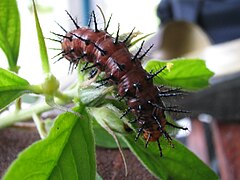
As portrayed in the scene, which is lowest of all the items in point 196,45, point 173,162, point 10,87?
point 196,45

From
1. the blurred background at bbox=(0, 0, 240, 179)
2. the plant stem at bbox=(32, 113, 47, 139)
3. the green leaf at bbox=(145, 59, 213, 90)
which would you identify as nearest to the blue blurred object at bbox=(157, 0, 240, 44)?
the blurred background at bbox=(0, 0, 240, 179)

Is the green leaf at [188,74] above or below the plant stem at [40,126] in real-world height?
below

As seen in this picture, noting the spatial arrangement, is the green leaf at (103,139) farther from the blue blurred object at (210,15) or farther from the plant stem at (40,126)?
the blue blurred object at (210,15)

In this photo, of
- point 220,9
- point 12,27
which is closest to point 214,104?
point 12,27

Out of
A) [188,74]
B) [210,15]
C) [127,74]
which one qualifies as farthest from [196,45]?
[127,74]

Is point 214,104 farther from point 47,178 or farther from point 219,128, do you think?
point 47,178

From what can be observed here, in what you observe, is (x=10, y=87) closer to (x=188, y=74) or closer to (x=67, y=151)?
(x=67, y=151)

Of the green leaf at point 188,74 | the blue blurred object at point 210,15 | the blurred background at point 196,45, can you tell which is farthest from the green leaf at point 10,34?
the blue blurred object at point 210,15
